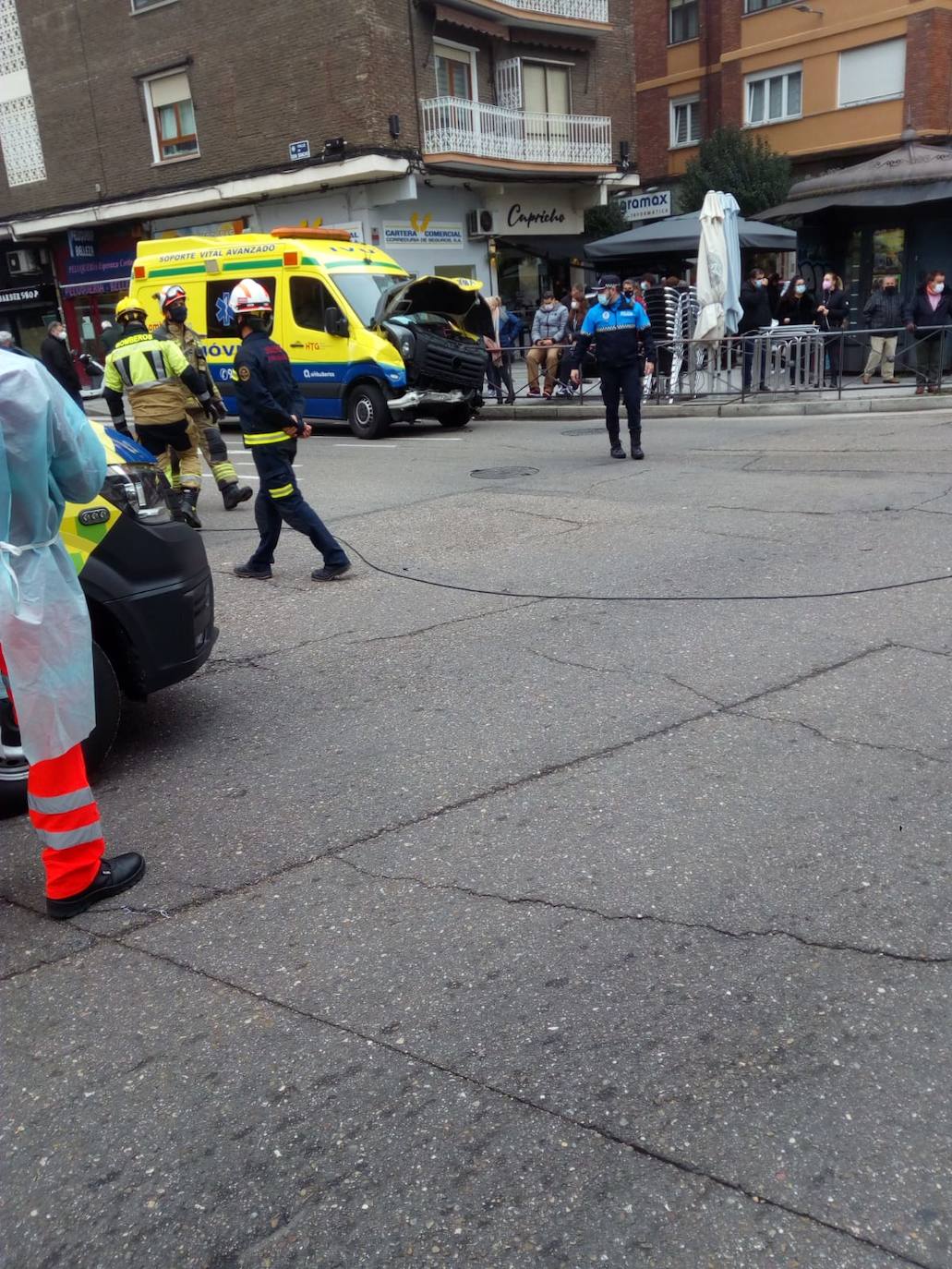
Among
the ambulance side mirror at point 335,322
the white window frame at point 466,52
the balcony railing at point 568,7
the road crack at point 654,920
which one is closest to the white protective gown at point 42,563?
the road crack at point 654,920

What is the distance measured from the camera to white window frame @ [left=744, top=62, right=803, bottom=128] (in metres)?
29.1

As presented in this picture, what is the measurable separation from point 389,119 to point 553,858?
22550mm

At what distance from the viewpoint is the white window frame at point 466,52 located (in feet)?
80.3

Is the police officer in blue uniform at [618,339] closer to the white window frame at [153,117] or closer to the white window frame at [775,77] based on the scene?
the white window frame at [153,117]

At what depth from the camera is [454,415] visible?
16.2 metres

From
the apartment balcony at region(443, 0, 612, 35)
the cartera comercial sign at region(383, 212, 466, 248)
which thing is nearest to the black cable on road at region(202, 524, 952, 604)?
the cartera comercial sign at region(383, 212, 466, 248)

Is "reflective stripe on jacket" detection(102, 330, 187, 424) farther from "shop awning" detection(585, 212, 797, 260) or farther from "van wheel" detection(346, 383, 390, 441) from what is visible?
"shop awning" detection(585, 212, 797, 260)

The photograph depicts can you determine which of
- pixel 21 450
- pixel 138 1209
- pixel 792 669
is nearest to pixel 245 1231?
pixel 138 1209

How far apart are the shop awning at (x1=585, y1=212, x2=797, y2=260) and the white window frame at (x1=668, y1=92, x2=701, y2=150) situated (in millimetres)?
15072

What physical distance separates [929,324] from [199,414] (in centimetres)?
1105

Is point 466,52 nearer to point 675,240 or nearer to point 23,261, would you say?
point 675,240

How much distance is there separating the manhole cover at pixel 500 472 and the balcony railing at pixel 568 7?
61.6 feet

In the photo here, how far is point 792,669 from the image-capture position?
5.15m

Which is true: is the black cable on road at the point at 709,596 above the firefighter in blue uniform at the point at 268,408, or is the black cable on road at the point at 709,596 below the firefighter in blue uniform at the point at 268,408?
below
